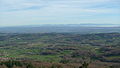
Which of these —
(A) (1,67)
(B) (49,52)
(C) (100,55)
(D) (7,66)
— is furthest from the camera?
(B) (49,52)

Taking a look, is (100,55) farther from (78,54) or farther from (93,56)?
(78,54)

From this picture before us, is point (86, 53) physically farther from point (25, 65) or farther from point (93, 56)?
point (25, 65)

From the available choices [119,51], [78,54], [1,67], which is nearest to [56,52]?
[78,54]

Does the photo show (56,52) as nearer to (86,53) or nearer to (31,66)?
(86,53)

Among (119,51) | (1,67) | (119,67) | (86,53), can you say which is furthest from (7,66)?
(119,51)

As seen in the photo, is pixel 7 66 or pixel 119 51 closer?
pixel 7 66

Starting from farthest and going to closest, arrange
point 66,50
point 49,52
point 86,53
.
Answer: point 66,50, point 49,52, point 86,53

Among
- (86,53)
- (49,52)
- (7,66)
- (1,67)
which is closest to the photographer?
(1,67)

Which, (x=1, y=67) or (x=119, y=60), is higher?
(x=1, y=67)

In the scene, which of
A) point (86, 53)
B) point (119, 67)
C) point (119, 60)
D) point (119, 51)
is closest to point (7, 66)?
point (119, 67)

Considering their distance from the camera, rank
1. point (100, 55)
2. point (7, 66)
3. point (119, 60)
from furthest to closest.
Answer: point (100, 55)
point (119, 60)
point (7, 66)
